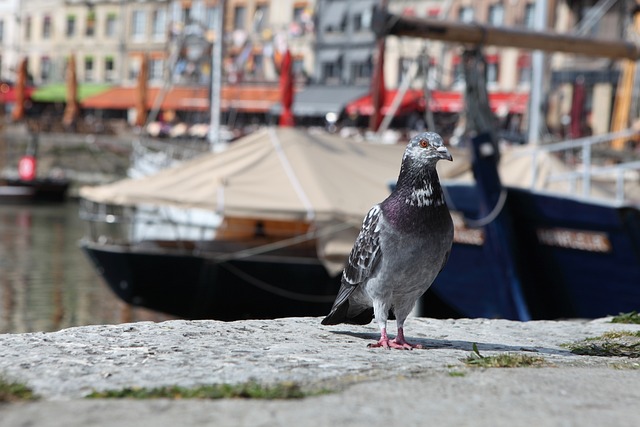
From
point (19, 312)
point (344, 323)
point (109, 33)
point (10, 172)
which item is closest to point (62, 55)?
point (109, 33)

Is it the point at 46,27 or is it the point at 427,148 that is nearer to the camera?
the point at 427,148

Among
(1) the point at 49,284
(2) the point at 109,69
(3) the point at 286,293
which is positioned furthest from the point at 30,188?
(2) the point at 109,69

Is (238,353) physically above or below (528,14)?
below

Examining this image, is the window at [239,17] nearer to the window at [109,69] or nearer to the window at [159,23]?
the window at [159,23]

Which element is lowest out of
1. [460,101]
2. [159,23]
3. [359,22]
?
[460,101]

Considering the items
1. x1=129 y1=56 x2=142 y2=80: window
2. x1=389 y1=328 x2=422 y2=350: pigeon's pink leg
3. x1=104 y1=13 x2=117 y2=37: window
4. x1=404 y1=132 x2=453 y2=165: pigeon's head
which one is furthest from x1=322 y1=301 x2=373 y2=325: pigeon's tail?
x1=104 y1=13 x2=117 y2=37: window

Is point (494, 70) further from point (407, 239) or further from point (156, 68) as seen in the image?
point (407, 239)

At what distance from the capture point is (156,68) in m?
74.2

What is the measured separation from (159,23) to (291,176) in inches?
2288

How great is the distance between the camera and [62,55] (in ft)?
267

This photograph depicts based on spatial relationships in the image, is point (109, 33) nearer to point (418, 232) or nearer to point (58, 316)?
point (58, 316)

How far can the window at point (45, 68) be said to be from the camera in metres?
81.6

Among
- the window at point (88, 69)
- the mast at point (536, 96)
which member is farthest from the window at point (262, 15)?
the mast at point (536, 96)

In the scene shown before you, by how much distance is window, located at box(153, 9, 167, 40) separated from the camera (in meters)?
74.2
